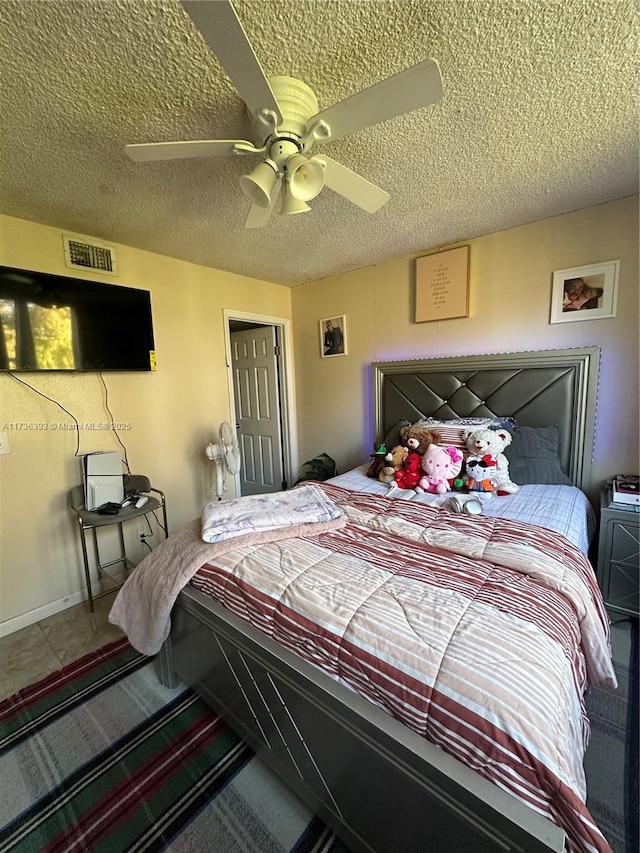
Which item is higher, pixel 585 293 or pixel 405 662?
pixel 585 293

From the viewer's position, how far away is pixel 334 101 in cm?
132

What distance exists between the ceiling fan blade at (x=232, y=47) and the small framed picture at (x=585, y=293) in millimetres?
2122

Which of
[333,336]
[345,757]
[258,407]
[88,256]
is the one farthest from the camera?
[258,407]

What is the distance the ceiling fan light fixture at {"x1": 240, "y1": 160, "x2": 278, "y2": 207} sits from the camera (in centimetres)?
119

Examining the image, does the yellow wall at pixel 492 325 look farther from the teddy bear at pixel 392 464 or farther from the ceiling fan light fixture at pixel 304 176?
the ceiling fan light fixture at pixel 304 176

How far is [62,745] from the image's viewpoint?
1.44 m

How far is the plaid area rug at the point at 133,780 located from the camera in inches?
45.1

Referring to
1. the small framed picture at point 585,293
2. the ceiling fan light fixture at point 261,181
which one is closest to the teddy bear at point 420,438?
the small framed picture at point 585,293

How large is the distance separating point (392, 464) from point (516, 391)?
103 cm

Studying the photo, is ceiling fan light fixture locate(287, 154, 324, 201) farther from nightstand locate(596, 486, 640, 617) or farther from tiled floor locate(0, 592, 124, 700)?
tiled floor locate(0, 592, 124, 700)

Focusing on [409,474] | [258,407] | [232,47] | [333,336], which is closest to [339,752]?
[409,474]

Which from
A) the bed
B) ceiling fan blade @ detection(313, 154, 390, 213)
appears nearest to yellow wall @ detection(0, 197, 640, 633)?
the bed

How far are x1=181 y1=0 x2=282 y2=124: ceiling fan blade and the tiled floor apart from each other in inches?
104

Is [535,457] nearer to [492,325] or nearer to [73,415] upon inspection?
[492,325]
